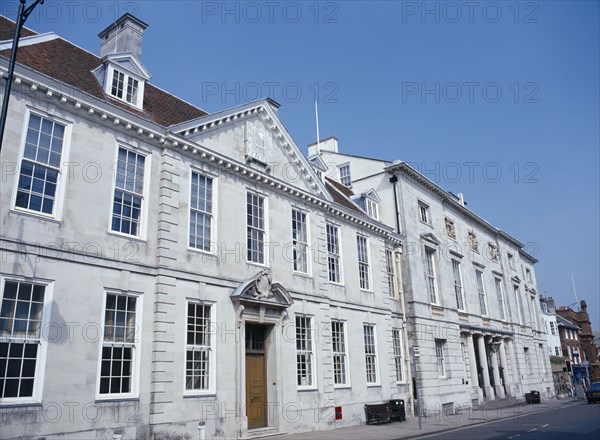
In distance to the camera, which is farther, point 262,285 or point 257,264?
point 257,264

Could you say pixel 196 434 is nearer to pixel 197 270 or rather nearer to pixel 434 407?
A: pixel 197 270

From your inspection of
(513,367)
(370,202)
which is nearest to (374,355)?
(370,202)

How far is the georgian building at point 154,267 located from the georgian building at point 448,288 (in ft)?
23.3

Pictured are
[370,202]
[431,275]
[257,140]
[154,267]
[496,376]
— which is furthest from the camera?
[496,376]

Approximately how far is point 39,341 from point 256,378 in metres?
8.23

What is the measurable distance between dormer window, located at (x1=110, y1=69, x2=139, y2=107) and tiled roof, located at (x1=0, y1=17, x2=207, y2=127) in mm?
419

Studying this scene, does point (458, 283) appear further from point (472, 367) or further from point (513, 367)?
point (513, 367)

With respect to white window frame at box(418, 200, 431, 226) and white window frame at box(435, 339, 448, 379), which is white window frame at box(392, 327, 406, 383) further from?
white window frame at box(418, 200, 431, 226)

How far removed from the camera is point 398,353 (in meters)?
27.2

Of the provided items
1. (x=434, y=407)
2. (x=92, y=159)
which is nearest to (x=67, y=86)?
(x=92, y=159)

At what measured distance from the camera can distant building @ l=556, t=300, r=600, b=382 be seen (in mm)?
79875

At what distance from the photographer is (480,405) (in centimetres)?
3253

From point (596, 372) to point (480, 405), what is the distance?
201ft

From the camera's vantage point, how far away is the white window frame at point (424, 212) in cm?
3269
